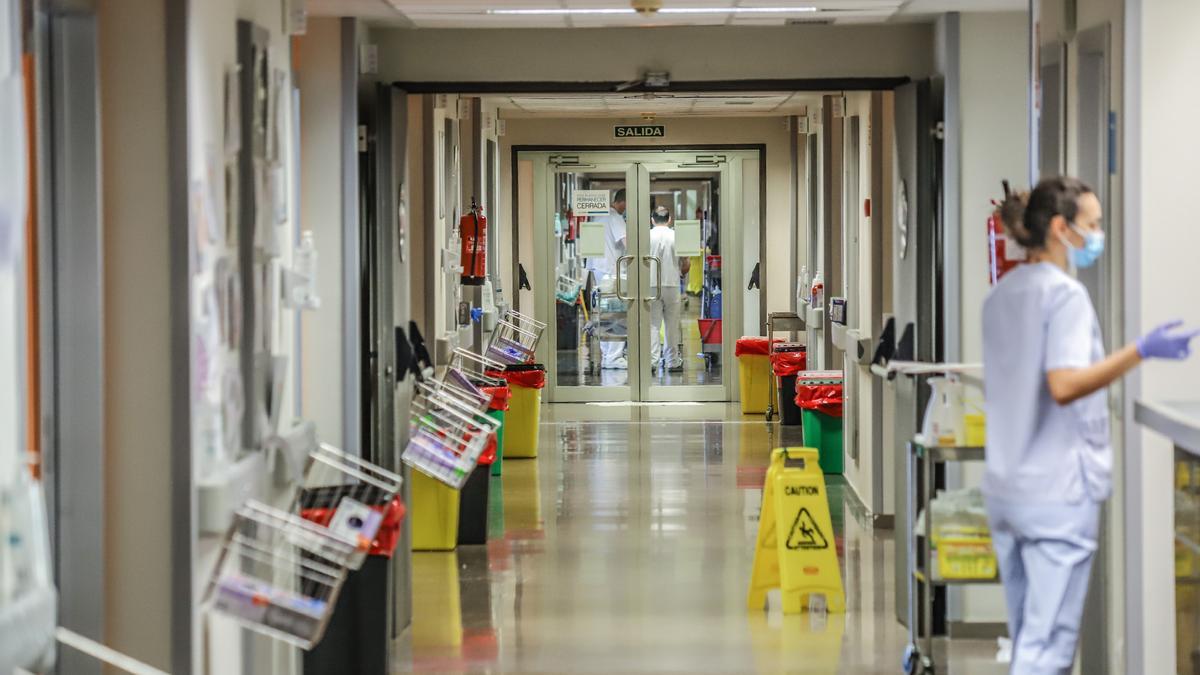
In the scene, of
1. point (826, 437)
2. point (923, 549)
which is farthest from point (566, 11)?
point (826, 437)

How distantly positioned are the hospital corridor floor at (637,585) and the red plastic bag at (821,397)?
1.79 feet

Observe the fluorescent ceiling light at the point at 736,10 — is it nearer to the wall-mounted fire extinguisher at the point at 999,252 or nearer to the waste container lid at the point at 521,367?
the wall-mounted fire extinguisher at the point at 999,252

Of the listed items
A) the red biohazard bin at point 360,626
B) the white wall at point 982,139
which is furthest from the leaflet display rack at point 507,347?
the red biohazard bin at point 360,626

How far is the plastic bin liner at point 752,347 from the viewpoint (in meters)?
15.6

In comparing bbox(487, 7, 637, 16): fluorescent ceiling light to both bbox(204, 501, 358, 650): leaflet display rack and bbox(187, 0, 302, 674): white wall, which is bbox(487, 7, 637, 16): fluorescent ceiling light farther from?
bbox(204, 501, 358, 650): leaflet display rack

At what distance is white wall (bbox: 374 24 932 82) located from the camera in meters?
7.27

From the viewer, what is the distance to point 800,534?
7.43 metres

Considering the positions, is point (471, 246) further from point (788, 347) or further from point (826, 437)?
point (788, 347)

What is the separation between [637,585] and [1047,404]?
13.2 feet

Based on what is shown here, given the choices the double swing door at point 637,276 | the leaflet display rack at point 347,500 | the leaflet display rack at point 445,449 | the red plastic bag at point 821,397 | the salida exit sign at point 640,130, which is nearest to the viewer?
the leaflet display rack at point 347,500

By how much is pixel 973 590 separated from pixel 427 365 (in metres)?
2.95

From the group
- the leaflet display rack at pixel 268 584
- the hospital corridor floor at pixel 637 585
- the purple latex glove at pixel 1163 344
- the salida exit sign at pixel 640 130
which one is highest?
the salida exit sign at pixel 640 130

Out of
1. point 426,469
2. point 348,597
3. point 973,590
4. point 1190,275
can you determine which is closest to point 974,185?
point 973,590

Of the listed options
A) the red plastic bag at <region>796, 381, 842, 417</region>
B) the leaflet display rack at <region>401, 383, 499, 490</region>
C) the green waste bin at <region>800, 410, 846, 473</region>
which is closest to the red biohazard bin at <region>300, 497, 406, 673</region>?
the leaflet display rack at <region>401, 383, 499, 490</region>
